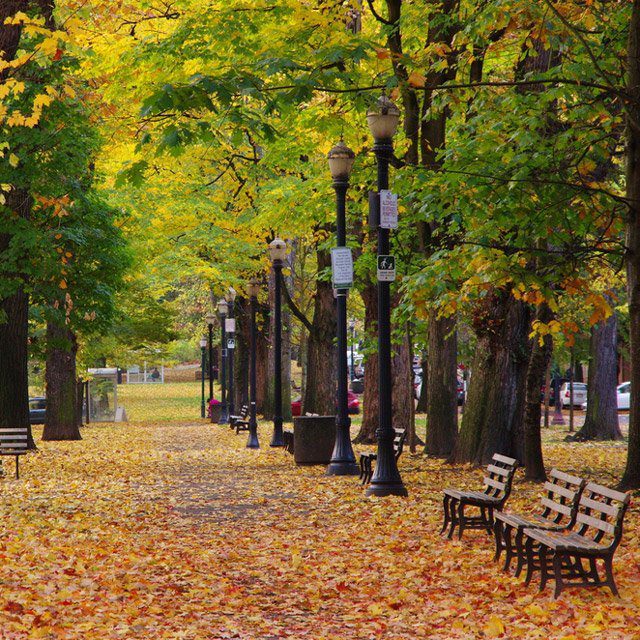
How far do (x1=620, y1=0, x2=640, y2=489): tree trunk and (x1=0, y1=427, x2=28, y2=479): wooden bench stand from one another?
31.7 ft

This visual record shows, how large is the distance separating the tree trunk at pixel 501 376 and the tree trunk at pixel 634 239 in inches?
176

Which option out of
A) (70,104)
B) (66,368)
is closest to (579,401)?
(66,368)

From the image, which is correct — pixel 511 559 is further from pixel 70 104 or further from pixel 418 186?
pixel 70 104

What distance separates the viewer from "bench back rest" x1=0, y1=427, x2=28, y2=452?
17.8m

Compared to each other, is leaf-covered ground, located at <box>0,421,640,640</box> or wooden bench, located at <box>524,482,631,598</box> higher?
wooden bench, located at <box>524,482,631,598</box>

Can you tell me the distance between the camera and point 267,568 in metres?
9.69

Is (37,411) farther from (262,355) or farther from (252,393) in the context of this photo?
(252,393)

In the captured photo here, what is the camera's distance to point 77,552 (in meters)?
10.3

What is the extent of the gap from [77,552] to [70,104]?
32.3 feet

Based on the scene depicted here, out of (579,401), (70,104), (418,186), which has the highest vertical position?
(70,104)

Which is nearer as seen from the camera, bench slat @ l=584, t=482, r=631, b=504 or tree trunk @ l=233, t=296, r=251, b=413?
bench slat @ l=584, t=482, r=631, b=504

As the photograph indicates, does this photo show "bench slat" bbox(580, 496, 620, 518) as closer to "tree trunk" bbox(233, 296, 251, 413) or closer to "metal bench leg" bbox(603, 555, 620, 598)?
"metal bench leg" bbox(603, 555, 620, 598)

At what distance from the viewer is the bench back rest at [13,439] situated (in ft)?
58.3

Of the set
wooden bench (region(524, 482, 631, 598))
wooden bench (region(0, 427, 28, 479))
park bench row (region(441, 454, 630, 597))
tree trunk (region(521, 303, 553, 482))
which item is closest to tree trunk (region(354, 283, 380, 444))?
wooden bench (region(0, 427, 28, 479))
